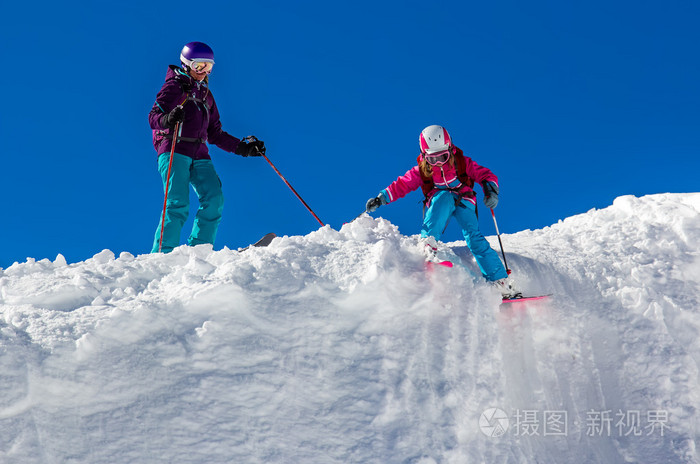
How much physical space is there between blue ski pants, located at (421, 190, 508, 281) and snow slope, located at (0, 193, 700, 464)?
294mm

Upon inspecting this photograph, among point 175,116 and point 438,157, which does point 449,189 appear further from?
point 175,116

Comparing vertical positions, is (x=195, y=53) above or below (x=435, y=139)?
above

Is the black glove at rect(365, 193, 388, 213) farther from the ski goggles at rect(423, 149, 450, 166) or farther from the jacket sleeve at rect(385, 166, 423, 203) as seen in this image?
the ski goggles at rect(423, 149, 450, 166)

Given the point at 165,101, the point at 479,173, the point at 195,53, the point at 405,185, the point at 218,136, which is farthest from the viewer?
the point at 218,136

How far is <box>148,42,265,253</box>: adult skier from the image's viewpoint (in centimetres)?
748

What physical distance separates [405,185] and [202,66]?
9.54 feet

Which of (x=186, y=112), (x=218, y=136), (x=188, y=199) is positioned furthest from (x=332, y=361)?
(x=218, y=136)

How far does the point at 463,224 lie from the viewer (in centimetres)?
704

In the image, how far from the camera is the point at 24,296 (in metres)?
5.52

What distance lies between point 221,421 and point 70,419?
0.99 m

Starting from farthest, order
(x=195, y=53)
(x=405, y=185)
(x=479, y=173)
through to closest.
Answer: (x=195, y=53)
(x=405, y=185)
(x=479, y=173)

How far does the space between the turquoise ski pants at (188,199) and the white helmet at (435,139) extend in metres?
2.68

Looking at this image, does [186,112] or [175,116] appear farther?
[186,112]

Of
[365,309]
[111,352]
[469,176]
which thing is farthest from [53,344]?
[469,176]
